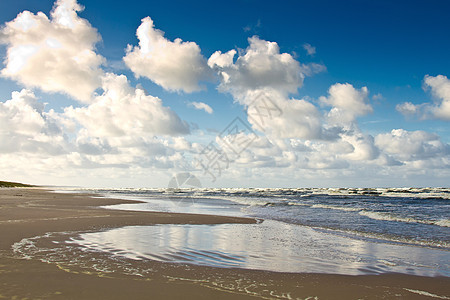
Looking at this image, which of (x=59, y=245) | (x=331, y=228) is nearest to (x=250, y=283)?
(x=59, y=245)

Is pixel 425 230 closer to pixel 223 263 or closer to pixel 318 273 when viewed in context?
pixel 318 273

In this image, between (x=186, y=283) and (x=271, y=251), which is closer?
(x=186, y=283)

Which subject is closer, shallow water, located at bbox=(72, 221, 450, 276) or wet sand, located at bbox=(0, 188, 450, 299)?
wet sand, located at bbox=(0, 188, 450, 299)

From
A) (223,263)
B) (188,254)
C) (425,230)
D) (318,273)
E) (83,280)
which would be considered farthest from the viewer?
(425,230)

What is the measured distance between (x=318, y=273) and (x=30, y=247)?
8.04 meters

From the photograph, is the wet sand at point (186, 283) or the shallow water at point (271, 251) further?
the shallow water at point (271, 251)

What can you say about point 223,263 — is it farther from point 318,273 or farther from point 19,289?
point 19,289

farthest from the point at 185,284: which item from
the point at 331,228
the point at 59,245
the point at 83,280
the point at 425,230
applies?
the point at 425,230

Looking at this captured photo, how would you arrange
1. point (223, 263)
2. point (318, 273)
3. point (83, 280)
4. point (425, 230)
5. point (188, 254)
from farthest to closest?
1. point (425, 230)
2. point (188, 254)
3. point (223, 263)
4. point (318, 273)
5. point (83, 280)

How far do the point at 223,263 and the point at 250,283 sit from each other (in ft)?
5.80

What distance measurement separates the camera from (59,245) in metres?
9.55

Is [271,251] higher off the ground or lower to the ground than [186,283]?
lower

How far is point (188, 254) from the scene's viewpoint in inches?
356

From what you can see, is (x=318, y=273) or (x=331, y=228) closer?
(x=318, y=273)
